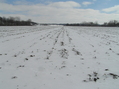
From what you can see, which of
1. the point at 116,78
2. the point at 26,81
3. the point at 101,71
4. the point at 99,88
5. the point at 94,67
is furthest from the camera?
the point at 94,67

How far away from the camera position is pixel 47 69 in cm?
417

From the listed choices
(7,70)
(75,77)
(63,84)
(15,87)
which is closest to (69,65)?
(75,77)

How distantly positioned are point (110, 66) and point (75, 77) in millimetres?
2256

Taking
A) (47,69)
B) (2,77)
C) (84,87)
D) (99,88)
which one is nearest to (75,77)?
(84,87)

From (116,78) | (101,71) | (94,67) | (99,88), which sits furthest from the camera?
(94,67)

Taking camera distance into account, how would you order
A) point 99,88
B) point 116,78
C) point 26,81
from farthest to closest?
point 116,78 → point 26,81 → point 99,88

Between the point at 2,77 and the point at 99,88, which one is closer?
the point at 99,88

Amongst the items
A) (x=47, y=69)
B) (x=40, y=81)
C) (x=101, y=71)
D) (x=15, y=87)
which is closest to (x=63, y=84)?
(x=40, y=81)

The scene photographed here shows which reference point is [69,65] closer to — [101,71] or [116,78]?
[101,71]

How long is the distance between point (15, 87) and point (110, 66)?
4529mm

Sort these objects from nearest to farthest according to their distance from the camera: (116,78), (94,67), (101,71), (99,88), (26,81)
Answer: (99,88) < (26,81) < (116,78) < (101,71) < (94,67)

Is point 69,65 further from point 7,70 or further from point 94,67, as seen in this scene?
point 7,70

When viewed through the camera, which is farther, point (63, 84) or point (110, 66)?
point (110, 66)

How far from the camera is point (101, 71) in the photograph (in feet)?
13.3
